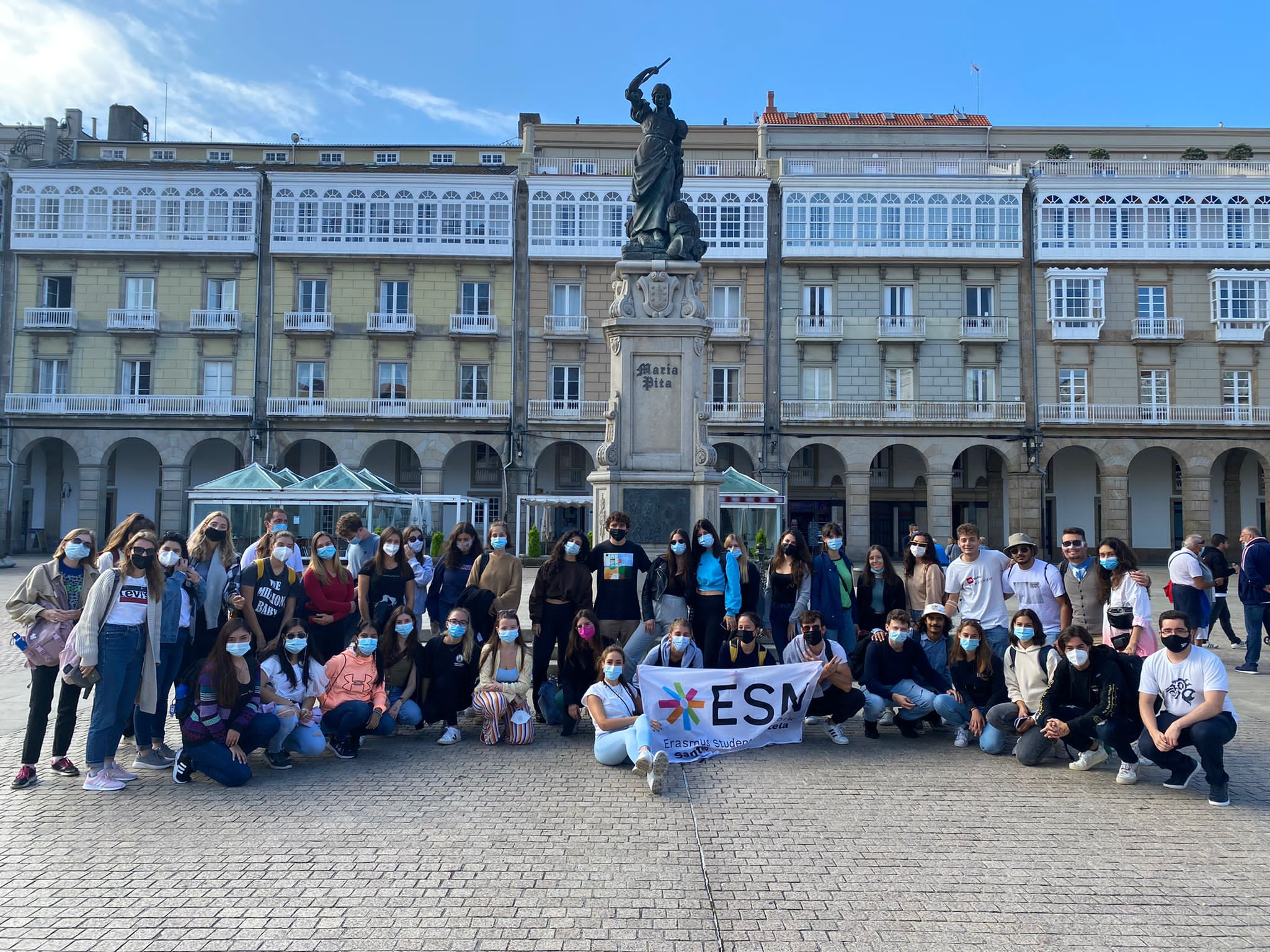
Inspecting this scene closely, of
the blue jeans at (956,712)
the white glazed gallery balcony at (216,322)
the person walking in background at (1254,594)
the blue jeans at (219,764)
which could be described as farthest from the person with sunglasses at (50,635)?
the white glazed gallery balcony at (216,322)

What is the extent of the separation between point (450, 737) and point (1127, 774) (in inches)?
215

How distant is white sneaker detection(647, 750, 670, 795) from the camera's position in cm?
623

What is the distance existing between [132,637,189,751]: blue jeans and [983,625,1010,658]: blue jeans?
23.3ft

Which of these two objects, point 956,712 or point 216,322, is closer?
point 956,712

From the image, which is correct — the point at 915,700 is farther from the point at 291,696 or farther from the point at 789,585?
the point at 291,696

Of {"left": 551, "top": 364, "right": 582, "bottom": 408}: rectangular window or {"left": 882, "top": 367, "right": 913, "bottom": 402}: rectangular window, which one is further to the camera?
{"left": 551, "top": 364, "right": 582, "bottom": 408}: rectangular window

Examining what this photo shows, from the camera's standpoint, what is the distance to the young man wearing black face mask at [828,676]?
7504 mm

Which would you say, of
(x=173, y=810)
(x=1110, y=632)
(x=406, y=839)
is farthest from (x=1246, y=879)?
(x=173, y=810)

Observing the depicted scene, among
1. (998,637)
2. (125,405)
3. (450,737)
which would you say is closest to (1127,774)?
(998,637)

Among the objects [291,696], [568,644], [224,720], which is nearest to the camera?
Result: [224,720]

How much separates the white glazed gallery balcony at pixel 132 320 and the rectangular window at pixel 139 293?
53cm

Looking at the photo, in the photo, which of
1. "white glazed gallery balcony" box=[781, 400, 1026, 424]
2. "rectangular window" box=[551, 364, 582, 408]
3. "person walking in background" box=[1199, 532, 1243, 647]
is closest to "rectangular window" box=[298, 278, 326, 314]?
"rectangular window" box=[551, 364, 582, 408]

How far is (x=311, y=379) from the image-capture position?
35.1 m

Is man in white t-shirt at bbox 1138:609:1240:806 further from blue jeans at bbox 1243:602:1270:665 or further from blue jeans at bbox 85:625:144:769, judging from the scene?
blue jeans at bbox 85:625:144:769
